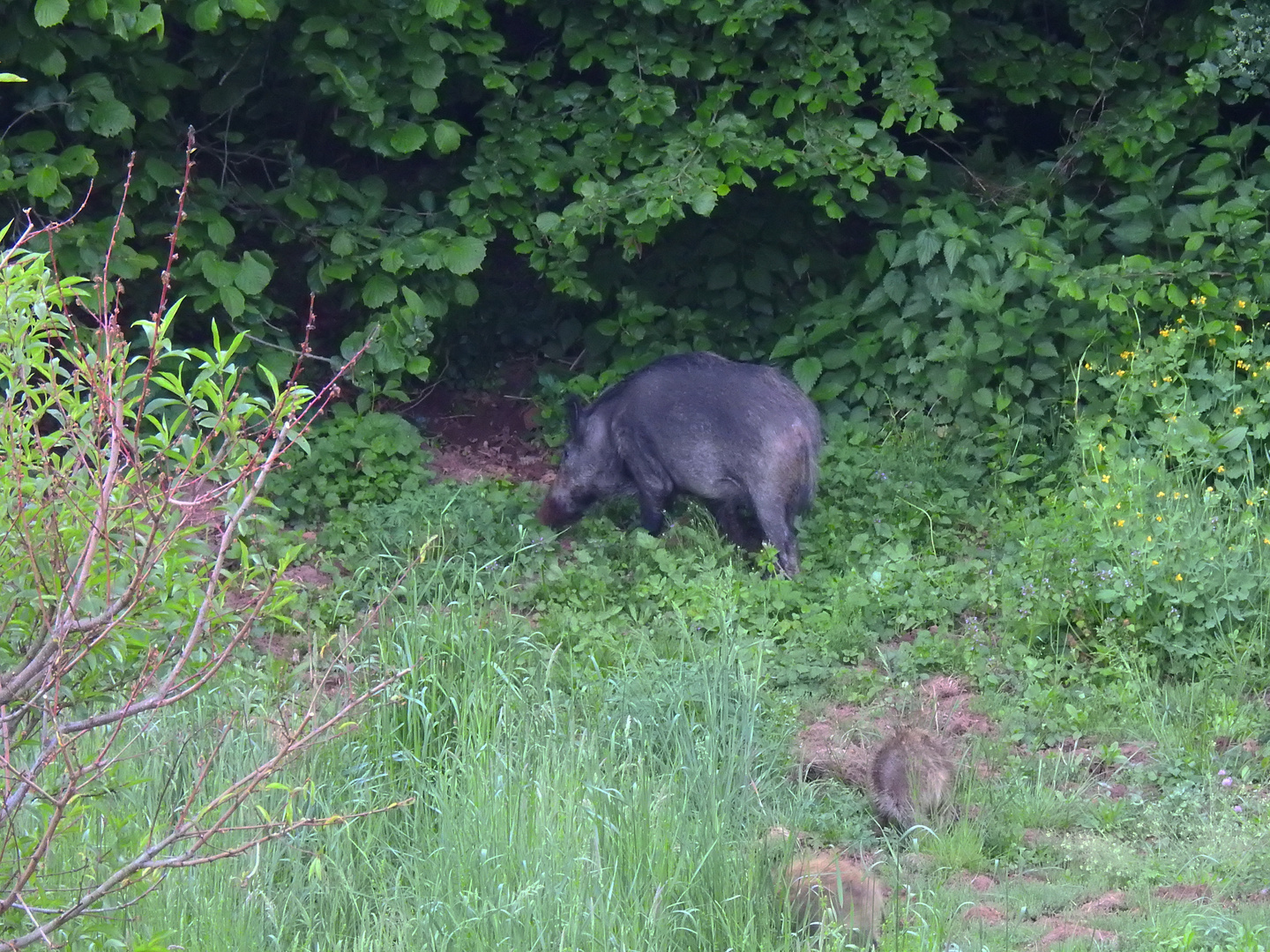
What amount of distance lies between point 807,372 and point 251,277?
3.20 m

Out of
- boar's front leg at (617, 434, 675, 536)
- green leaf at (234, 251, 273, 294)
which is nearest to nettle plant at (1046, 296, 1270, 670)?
boar's front leg at (617, 434, 675, 536)

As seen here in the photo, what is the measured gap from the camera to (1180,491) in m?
6.17

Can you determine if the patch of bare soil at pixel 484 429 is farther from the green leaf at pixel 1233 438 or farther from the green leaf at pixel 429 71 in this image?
the green leaf at pixel 1233 438

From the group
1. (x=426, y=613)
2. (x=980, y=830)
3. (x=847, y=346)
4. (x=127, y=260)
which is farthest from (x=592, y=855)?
(x=847, y=346)

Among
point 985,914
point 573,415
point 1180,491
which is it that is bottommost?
point 985,914

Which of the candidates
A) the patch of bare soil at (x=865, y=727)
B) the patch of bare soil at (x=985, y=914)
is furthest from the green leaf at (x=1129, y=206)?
the patch of bare soil at (x=985, y=914)

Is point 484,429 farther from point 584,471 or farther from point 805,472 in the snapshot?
point 805,472

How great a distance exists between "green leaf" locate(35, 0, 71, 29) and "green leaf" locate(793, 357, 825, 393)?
4330mm

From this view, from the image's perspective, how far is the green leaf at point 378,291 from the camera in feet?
25.6

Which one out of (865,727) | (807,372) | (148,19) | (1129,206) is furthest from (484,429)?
(865,727)

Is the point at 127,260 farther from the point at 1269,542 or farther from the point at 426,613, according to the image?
the point at 1269,542

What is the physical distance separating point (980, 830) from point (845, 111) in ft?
15.3

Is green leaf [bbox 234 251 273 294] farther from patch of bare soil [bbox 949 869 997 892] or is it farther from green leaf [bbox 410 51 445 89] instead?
patch of bare soil [bbox 949 869 997 892]

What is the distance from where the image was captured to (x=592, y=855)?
393cm
